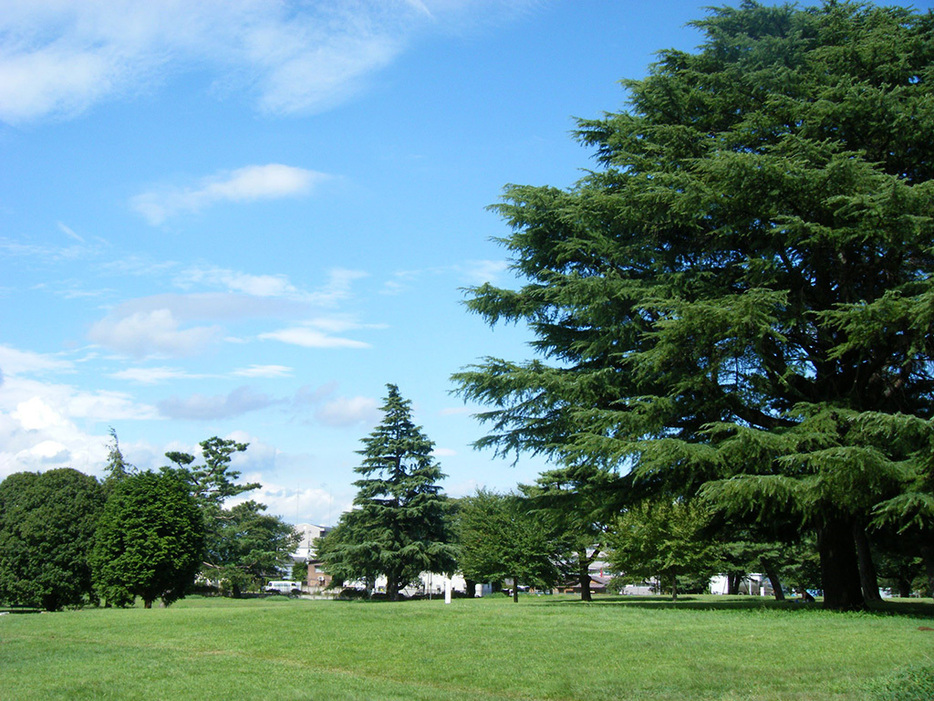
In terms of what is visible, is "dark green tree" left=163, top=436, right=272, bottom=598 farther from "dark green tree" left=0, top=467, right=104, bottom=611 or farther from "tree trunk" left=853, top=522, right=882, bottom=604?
"tree trunk" left=853, top=522, right=882, bottom=604

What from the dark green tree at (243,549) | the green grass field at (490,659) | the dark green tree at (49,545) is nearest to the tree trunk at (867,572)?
the green grass field at (490,659)

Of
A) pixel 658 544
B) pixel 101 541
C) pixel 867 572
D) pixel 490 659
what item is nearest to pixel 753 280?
pixel 490 659

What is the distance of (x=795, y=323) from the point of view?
15.1 m

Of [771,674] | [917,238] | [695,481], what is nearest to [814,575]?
[695,481]

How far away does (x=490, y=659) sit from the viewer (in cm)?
897

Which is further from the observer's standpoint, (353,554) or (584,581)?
(353,554)

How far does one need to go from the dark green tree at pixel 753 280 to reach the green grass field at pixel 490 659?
10.1 ft

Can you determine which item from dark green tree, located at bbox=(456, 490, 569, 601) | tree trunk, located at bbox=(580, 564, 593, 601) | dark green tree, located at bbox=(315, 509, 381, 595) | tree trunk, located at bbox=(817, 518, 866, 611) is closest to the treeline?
dark green tree, located at bbox=(315, 509, 381, 595)

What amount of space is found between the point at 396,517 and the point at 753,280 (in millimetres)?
29096

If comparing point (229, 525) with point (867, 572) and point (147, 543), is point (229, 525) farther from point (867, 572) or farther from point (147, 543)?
point (867, 572)

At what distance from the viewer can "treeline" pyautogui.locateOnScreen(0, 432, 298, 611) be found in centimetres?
2798

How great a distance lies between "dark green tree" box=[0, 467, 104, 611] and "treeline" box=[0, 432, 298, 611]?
4cm

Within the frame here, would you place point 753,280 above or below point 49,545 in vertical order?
above

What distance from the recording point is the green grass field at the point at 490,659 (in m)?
7.31
